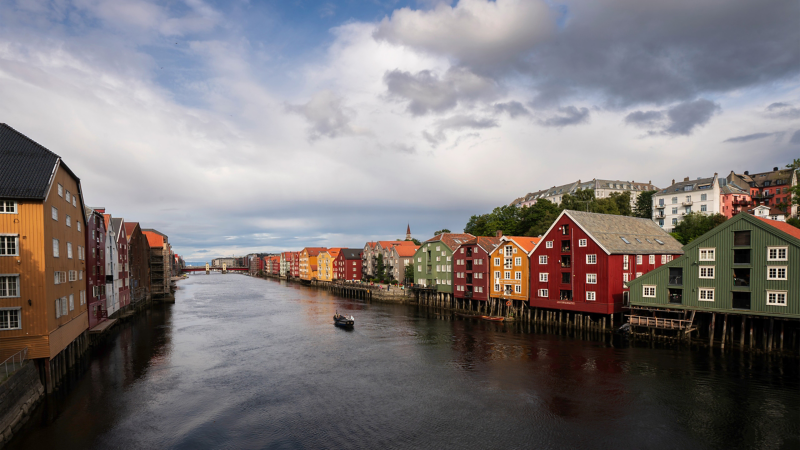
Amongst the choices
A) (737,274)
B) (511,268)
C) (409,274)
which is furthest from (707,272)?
(409,274)

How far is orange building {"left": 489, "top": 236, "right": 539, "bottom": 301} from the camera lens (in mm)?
60281

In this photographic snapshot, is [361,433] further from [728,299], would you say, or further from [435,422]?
[728,299]

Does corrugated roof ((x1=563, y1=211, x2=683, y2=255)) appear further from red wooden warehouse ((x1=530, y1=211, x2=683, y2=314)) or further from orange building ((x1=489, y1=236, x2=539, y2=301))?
orange building ((x1=489, y1=236, x2=539, y2=301))

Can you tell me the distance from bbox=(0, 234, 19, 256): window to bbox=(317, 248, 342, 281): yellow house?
398 ft

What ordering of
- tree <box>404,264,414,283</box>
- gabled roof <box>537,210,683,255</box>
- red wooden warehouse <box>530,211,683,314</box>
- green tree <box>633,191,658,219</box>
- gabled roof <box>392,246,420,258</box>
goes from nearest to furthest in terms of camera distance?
red wooden warehouse <box>530,211,683,314</box> < gabled roof <box>537,210,683,255</box> < tree <box>404,264,414,283</box> < gabled roof <box>392,246,420,258</box> < green tree <box>633,191,658,219</box>

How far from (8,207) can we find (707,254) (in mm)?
56702

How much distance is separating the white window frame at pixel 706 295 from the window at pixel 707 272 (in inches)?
50.9

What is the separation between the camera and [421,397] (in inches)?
1129

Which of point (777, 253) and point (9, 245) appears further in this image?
point (777, 253)

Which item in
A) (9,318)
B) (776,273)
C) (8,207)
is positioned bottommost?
(9,318)

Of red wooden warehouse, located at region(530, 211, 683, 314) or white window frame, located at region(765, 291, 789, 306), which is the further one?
red wooden warehouse, located at region(530, 211, 683, 314)

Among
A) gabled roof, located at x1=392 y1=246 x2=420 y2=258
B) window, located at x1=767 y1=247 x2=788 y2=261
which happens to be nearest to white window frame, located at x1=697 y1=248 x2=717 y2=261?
window, located at x1=767 y1=247 x2=788 y2=261

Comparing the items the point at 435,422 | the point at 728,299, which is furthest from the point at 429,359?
the point at 728,299

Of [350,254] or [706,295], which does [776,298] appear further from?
[350,254]
